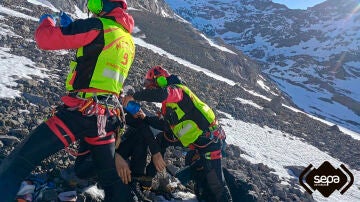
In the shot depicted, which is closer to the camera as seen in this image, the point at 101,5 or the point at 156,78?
the point at 101,5

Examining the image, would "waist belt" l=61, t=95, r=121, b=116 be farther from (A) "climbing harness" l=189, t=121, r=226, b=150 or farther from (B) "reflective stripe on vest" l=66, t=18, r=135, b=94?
(A) "climbing harness" l=189, t=121, r=226, b=150

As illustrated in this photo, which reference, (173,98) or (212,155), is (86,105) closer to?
(173,98)

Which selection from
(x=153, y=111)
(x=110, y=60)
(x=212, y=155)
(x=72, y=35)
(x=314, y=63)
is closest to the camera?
(x=72, y=35)

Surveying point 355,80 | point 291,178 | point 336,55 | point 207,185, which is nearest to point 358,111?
point 355,80

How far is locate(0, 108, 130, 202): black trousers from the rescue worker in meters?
2.15

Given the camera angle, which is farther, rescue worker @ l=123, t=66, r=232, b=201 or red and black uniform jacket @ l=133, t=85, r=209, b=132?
rescue worker @ l=123, t=66, r=232, b=201

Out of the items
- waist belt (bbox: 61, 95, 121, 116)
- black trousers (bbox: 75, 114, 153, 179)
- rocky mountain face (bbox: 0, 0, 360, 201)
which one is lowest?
rocky mountain face (bbox: 0, 0, 360, 201)

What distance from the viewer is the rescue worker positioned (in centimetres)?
695

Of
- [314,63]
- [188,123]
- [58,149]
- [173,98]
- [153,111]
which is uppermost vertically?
[173,98]

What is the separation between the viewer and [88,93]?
461 centimetres

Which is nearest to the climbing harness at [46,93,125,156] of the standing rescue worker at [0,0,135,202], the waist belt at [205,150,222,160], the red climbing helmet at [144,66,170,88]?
the standing rescue worker at [0,0,135,202]

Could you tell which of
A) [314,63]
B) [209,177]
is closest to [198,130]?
[209,177]

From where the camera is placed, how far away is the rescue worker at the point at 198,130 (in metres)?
6.95

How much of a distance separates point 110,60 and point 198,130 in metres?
3.07
